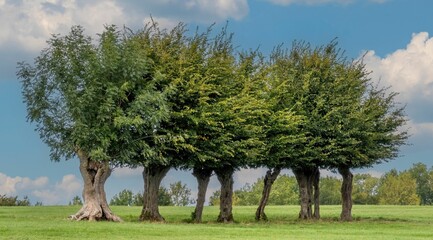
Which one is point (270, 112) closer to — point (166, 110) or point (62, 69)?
point (166, 110)

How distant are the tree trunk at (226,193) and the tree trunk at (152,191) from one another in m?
5.41

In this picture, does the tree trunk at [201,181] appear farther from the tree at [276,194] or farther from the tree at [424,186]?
the tree at [424,186]

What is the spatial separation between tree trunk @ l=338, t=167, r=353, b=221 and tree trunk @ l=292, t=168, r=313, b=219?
3238mm

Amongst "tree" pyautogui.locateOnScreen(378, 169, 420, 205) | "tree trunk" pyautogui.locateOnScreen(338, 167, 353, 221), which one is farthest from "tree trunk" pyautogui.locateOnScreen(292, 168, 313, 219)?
"tree" pyautogui.locateOnScreen(378, 169, 420, 205)

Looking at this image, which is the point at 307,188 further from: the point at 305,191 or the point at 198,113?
the point at 198,113

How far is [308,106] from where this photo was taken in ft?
212

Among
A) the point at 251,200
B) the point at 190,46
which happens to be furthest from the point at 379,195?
the point at 190,46

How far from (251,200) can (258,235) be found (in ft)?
430

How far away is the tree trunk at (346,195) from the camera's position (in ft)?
225

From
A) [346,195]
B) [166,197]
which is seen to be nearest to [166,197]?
[166,197]

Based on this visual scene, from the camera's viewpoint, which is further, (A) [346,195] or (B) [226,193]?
(A) [346,195]

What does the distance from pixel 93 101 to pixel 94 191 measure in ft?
22.1

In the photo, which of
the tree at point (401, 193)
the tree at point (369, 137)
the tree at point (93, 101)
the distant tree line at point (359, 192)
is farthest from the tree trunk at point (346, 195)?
the tree at point (401, 193)

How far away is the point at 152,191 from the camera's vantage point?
5719cm
